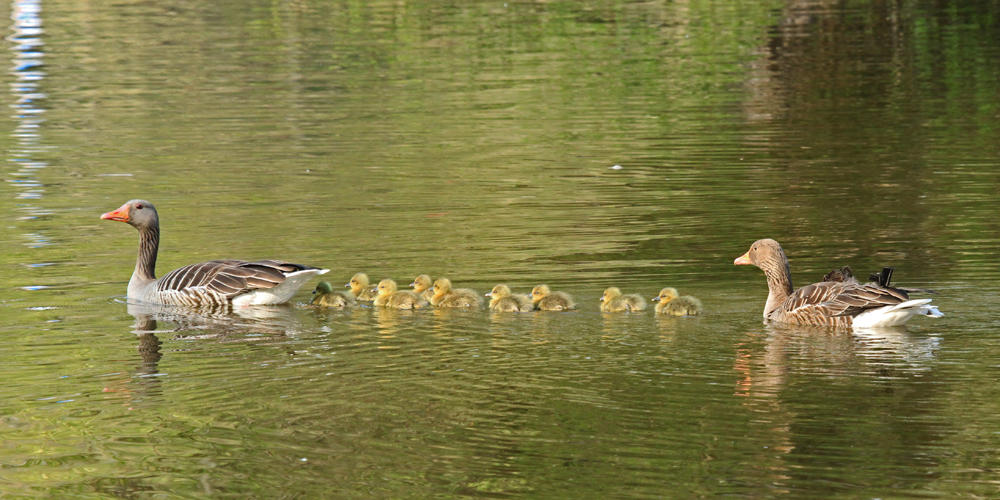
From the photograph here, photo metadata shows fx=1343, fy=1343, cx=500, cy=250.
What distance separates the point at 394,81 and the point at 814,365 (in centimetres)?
2443

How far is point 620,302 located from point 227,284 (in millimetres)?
3871

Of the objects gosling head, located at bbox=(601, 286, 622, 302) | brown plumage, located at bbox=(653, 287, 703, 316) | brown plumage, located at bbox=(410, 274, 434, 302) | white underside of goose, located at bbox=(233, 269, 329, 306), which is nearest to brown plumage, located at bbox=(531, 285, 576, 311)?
gosling head, located at bbox=(601, 286, 622, 302)

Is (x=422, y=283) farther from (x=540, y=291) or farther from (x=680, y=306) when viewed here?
(x=680, y=306)

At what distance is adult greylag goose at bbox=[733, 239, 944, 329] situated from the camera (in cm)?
1101

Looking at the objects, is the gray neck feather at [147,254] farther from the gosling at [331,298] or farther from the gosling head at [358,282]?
the gosling head at [358,282]

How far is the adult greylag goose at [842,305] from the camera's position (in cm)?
1101

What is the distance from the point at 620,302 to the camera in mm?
12156

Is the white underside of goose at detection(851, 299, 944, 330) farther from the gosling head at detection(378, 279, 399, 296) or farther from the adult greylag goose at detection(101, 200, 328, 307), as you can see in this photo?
the adult greylag goose at detection(101, 200, 328, 307)

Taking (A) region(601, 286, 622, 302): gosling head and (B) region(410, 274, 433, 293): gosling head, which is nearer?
(A) region(601, 286, 622, 302): gosling head

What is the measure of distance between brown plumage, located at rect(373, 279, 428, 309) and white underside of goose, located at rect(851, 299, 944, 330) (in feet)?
13.1

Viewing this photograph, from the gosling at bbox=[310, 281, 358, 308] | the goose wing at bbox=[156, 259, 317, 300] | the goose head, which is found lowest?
the gosling at bbox=[310, 281, 358, 308]

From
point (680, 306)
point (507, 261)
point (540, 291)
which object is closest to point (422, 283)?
point (540, 291)

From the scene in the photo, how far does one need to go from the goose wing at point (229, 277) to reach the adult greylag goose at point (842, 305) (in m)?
4.49

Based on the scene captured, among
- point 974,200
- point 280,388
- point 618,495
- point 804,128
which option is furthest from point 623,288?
point 804,128
